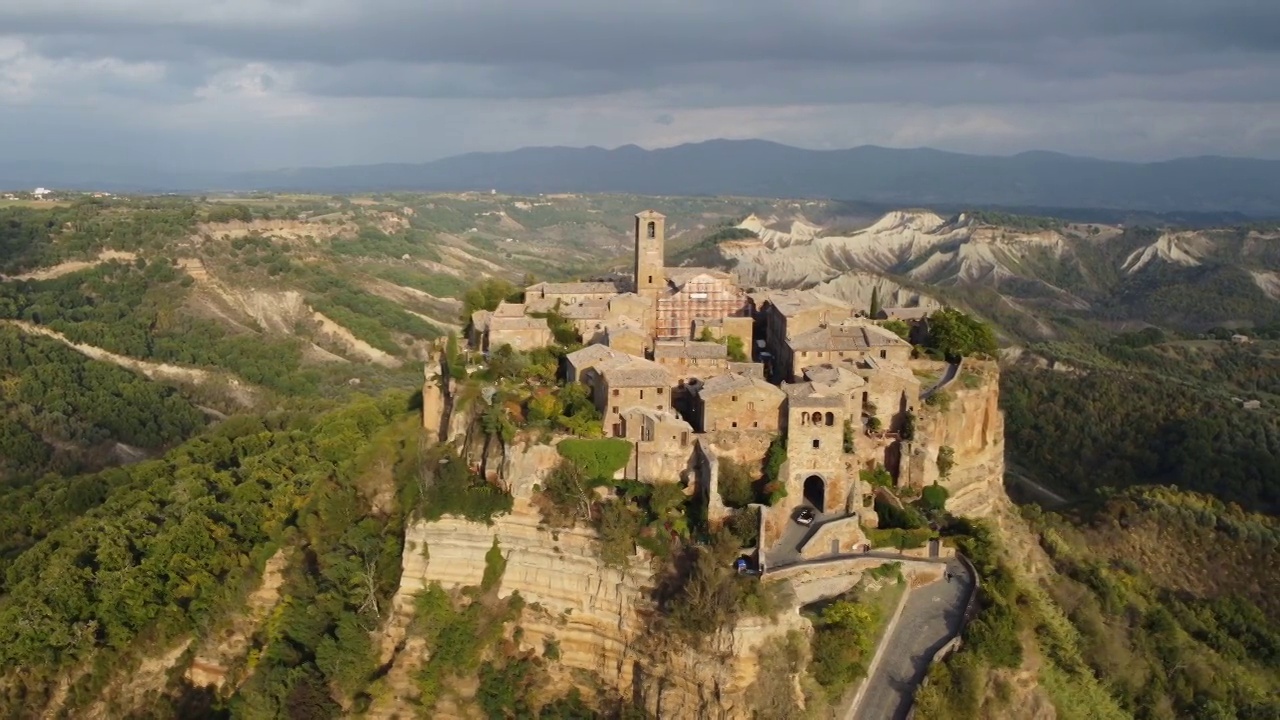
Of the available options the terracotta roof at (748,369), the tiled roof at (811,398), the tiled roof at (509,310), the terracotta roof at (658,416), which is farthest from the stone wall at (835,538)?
the tiled roof at (509,310)

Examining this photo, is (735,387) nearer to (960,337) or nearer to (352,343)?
(960,337)

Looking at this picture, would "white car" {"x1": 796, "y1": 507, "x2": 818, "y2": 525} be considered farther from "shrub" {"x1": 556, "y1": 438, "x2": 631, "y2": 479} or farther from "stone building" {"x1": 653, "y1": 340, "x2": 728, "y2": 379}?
"stone building" {"x1": 653, "y1": 340, "x2": 728, "y2": 379}

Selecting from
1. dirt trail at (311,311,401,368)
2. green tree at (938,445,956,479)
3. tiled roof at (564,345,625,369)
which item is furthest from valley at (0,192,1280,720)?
dirt trail at (311,311,401,368)

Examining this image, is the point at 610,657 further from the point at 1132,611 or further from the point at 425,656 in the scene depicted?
the point at 1132,611

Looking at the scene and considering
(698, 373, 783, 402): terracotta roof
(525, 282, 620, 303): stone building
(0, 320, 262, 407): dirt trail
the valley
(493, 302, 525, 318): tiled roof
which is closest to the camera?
the valley

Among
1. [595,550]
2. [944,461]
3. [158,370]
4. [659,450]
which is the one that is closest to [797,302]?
[944,461]
